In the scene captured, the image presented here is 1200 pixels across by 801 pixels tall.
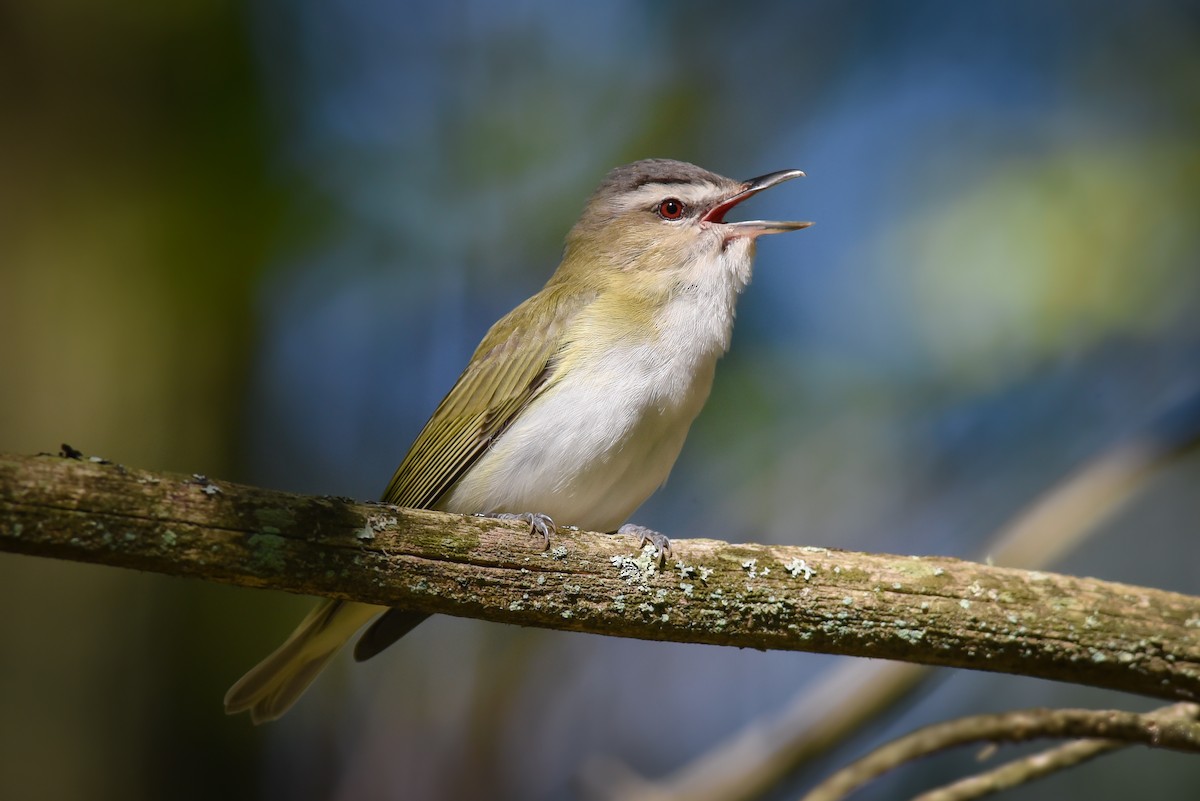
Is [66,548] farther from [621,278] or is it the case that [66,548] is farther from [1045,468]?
[1045,468]

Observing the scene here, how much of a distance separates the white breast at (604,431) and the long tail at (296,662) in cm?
53

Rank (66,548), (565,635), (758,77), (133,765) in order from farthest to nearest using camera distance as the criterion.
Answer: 1. (758,77)
2. (565,635)
3. (133,765)
4. (66,548)

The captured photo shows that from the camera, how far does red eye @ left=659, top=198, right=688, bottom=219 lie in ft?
14.1

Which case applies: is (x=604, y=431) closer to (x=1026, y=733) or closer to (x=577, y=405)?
(x=577, y=405)

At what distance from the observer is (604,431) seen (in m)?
3.41

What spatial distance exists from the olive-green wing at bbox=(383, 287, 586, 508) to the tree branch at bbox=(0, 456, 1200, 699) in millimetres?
979

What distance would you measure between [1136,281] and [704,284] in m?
2.44

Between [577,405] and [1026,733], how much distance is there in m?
1.59

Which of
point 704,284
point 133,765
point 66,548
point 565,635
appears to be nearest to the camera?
point 66,548

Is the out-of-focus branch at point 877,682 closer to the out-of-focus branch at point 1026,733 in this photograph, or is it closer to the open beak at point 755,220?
the out-of-focus branch at point 1026,733

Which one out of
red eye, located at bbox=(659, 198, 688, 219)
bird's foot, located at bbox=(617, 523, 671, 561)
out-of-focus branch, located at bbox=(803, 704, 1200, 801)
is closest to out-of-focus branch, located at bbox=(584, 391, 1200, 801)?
out-of-focus branch, located at bbox=(803, 704, 1200, 801)

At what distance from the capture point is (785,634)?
8.87 feet

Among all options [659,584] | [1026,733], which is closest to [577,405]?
[659,584]

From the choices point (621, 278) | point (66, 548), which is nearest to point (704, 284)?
point (621, 278)
